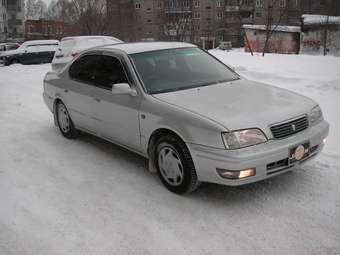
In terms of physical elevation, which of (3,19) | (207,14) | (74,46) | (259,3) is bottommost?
(74,46)

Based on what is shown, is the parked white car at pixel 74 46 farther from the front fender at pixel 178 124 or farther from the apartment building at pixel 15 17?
the apartment building at pixel 15 17

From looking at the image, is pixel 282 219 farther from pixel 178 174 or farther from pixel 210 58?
pixel 210 58

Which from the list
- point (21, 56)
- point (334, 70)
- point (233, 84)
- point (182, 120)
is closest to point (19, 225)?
point (182, 120)

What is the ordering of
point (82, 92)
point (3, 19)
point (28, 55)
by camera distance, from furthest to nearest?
point (3, 19) < point (28, 55) < point (82, 92)

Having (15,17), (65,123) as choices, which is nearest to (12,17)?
(15,17)

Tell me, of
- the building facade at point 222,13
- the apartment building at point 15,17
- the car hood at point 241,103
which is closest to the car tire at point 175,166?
the car hood at point 241,103

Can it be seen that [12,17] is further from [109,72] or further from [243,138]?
[243,138]

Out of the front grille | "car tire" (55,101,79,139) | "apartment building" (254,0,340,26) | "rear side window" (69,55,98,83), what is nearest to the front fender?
the front grille

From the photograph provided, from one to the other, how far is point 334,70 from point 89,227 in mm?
9828

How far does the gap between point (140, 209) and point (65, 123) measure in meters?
2.86

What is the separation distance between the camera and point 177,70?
16.5 feet

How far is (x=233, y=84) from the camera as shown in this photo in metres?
A: 4.94

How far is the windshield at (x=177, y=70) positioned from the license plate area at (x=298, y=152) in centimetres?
143

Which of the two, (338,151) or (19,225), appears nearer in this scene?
(19,225)
